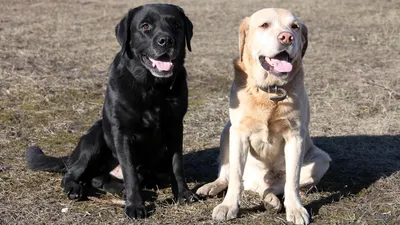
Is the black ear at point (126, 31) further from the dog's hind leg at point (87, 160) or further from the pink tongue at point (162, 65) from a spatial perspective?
the dog's hind leg at point (87, 160)

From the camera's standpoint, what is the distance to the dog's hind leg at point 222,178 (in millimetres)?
4066

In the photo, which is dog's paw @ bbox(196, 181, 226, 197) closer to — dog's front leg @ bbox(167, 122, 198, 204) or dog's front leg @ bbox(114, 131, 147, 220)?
dog's front leg @ bbox(167, 122, 198, 204)

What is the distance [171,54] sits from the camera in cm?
382

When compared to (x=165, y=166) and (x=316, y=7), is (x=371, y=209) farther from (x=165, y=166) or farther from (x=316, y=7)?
(x=316, y=7)

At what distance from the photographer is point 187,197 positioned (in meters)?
3.95

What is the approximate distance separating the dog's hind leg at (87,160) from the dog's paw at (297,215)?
1449 mm

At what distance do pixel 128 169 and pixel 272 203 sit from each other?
0.98 m

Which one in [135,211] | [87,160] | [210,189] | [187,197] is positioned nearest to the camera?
[135,211]

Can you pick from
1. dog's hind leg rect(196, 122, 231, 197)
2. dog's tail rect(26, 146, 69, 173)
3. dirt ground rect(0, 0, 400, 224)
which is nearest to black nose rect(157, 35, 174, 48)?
dog's hind leg rect(196, 122, 231, 197)

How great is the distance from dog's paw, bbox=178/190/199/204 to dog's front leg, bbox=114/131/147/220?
0.30 m

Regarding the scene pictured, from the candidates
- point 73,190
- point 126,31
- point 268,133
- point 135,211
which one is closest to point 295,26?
point 268,133

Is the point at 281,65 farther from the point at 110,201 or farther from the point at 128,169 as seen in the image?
Result: the point at 110,201

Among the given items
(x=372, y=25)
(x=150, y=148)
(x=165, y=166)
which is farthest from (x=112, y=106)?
(x=372, y=25)

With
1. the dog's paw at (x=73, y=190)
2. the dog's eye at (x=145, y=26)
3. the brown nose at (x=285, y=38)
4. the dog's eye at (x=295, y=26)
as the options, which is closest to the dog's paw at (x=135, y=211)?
the dog's paw at (x=73, y=190)
